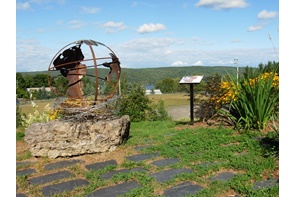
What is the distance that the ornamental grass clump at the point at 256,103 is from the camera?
5.70 metres

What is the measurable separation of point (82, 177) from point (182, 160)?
140 cm

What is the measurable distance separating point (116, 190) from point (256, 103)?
11.5ft

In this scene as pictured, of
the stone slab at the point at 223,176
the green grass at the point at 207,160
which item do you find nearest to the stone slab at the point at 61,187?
the green grass at the point at 207,160

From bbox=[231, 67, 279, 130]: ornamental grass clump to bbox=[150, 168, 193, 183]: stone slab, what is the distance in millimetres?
2336

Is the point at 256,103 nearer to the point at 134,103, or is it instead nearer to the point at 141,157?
the point at 141,157

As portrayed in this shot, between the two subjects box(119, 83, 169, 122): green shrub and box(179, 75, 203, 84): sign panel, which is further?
box(119, 83, 169, 122): green shrub

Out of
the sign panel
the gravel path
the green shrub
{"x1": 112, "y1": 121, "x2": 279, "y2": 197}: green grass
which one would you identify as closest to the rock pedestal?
{"x1": 112, "y1": 121, "x2": 279, "y2": 197}: green grass

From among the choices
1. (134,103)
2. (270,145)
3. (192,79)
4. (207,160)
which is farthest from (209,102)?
(134,103)

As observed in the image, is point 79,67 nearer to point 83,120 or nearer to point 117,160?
point 83,120

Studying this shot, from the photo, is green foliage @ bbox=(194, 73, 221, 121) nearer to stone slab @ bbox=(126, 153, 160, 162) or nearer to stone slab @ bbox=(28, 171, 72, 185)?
stone slab @ bbox=(126, 153, 160, 162)

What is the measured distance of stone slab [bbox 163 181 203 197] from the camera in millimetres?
3146

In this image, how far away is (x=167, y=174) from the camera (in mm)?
3750
